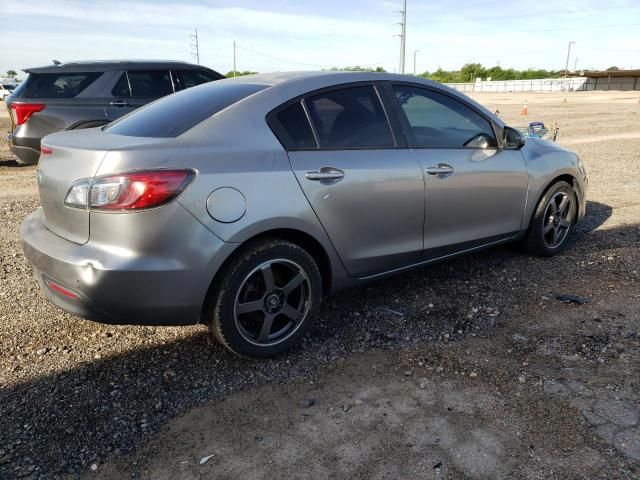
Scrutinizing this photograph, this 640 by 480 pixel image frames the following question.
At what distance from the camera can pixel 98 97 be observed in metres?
8.21

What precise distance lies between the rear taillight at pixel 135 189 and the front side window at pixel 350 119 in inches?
39.1

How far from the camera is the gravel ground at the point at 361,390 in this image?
2.50 meters

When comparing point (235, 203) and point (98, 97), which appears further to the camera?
point (98, 97)

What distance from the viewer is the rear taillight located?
2.75m

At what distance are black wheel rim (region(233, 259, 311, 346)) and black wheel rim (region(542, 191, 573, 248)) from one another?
264cm

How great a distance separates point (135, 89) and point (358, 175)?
610 centimetres

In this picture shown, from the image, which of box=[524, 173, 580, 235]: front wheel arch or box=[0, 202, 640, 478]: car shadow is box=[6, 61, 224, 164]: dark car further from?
box=[524, 173, 580, 235]: front wheel arch

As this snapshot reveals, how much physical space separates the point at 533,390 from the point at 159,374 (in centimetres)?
209

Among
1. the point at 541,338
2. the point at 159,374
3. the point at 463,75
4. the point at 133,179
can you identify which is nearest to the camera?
the point at 133,179

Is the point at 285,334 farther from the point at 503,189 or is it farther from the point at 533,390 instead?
the point at 503,189

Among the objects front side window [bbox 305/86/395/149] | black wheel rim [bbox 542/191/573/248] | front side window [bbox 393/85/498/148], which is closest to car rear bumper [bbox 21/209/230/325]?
front side window [bbox 305/86/395/149]

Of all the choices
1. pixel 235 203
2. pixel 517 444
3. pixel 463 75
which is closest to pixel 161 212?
pixel 235 203

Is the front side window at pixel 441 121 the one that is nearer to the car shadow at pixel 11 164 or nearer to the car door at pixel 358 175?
the car door at pixel 358 175

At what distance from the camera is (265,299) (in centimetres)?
323
